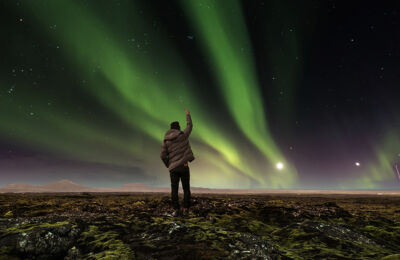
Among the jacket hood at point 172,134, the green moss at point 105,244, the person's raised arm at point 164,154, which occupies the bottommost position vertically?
the green moss at point 105,244

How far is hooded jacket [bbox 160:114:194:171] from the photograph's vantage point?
9.60 metres

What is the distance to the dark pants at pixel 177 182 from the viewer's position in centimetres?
940

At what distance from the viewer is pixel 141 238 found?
491cm

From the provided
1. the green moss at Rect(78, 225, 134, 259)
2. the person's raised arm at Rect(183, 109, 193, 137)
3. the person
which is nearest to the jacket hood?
the person

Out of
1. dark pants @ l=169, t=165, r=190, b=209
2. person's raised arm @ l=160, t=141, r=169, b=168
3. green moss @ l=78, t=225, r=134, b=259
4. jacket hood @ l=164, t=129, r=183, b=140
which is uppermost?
jacket hood @ l=164, t=129, r=183, b=140

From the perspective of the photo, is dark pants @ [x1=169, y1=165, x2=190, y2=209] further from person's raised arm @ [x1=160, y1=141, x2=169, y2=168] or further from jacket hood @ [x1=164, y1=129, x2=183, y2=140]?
jacket hood @ [x1=164, y1=129, x2=183, y2=140]

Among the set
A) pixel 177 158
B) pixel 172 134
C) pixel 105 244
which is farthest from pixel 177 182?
pixel 105 244

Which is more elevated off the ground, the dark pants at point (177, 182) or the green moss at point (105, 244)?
the dark pants at point (177, 182)

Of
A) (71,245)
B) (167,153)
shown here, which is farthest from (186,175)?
(71,245)

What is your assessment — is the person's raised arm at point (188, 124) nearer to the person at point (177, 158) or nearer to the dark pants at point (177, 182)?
the person at point (177, 158)

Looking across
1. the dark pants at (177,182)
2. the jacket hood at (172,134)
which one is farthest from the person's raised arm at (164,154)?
the dark pants at (177,182)

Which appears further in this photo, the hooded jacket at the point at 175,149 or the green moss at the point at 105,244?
the hooded jacket at the point at 175,149

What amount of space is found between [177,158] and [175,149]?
417mm

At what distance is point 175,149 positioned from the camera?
31.9ft
